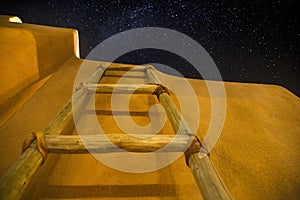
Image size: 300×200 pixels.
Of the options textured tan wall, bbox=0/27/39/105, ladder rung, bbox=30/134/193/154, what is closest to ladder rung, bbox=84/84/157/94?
textured tan wall, bbox=0/27/39/105

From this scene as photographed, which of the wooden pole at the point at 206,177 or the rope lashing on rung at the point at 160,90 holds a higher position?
the wooden pole at the point at 206,177

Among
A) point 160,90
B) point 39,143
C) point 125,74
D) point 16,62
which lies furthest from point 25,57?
point 39,143

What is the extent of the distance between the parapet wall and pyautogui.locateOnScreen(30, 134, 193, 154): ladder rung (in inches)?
62.8

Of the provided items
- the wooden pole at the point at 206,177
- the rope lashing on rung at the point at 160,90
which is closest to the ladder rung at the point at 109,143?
the wooden pole at the point at 206,177

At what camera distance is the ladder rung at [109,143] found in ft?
4.48

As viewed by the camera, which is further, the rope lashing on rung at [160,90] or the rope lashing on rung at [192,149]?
the rope lashing on rung at [160,90]

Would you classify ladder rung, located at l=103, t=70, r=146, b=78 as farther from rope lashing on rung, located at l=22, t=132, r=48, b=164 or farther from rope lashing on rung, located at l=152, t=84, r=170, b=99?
rope lashing on rung, located at l=22, t=132, r=48, b=164

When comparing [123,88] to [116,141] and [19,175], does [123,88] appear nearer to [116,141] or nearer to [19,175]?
[116,141]

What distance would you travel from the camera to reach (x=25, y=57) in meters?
3.00

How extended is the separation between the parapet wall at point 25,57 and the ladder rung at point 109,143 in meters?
1.60

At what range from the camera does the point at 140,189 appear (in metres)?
1.70

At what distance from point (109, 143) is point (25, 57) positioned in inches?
94.5

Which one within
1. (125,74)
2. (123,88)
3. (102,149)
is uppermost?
(102,149)

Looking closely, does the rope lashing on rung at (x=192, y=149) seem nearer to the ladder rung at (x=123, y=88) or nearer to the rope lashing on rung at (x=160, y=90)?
the rope lashing on rung at (x=160, y=90)
